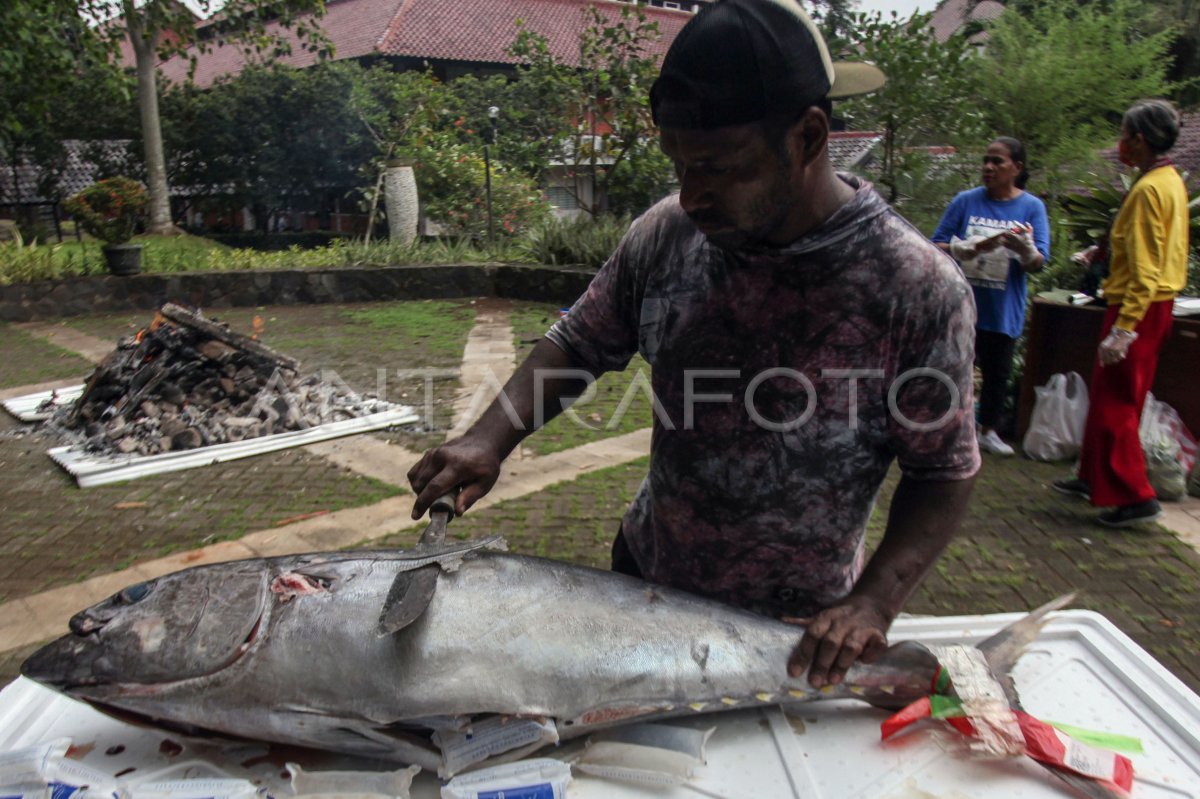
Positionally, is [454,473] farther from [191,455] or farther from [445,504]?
[191,455]

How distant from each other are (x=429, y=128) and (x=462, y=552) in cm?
1585

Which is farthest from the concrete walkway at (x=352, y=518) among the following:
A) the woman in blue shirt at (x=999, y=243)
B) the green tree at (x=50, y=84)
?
the green tree at (x=50, y=84)

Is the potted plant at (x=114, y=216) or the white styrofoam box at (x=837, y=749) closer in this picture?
the white styrofoam box at (x=837, y=749)

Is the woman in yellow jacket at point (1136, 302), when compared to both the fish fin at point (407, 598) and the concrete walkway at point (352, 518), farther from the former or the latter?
the fish fin at point (407, 598)

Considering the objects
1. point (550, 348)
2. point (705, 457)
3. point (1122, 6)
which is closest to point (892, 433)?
point (705, 457)

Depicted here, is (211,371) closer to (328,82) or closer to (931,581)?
(931,581)

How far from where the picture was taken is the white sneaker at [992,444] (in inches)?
226

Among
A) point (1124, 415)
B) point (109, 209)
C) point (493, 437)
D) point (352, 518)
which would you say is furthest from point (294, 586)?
point (109, 209)

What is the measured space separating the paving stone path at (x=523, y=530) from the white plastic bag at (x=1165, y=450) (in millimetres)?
147

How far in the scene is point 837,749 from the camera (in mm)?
1585

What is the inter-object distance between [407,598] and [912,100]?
9179 millimetres

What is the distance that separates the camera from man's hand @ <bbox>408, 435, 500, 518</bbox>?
5.80 feet

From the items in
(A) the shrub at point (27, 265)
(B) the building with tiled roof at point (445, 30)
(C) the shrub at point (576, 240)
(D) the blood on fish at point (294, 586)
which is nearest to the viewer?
(D) the blood on fish at point (294, 586)

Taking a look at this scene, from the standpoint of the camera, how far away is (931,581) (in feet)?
13.1
